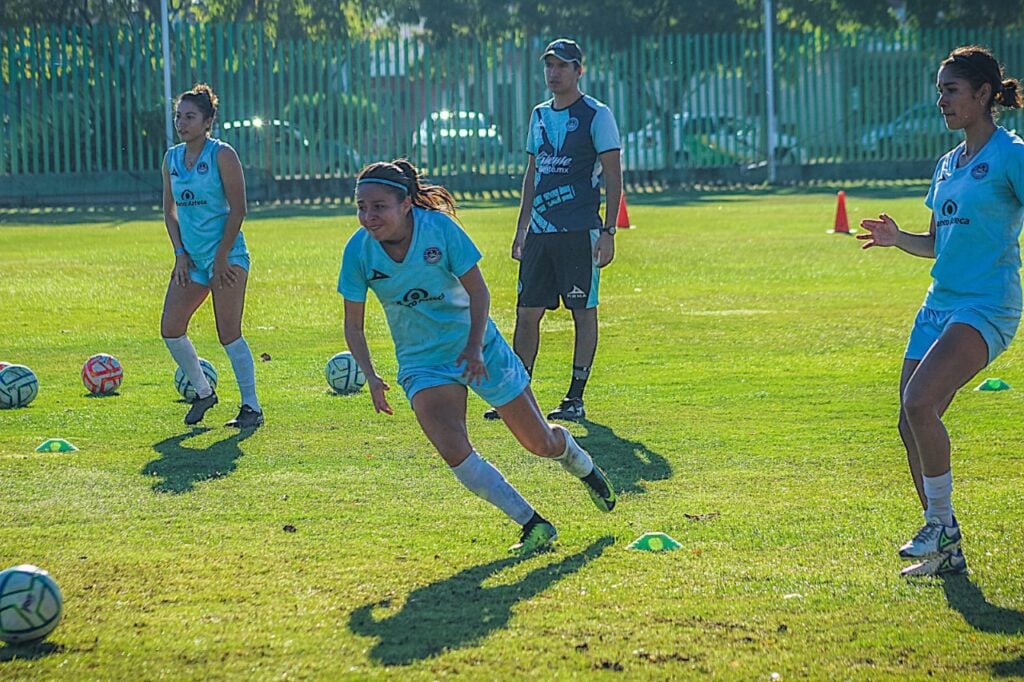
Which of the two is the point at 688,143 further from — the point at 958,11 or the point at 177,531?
the point at 177,531

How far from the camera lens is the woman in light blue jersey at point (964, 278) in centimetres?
596

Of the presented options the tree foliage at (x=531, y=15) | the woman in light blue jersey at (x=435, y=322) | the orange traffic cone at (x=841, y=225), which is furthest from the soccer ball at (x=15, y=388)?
the tree foliage at (x=531, y=15)

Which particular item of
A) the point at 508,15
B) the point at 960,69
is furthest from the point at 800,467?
the point at 508,15

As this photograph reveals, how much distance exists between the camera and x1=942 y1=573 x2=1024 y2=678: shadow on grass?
4996 mm

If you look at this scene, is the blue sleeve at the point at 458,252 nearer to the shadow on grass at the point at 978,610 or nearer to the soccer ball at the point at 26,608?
the soccer ball at the point at 26,608

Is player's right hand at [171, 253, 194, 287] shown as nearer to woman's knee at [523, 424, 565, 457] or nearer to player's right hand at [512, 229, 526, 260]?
player's right hand at [512, 229, 526, 260]

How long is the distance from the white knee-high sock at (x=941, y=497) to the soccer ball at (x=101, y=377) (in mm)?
6521

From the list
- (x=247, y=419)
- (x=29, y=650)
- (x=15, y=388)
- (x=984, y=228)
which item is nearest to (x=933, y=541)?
(x=984, y=228)

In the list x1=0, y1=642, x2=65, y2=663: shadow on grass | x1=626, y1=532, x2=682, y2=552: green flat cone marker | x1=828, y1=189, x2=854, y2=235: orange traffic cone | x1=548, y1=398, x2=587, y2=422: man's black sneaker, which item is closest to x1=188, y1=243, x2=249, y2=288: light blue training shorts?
x1=548, y1=398, x2=587, y2=422: man's black sneaker

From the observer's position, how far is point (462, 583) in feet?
19.7

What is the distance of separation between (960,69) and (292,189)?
Result: 3170 cm

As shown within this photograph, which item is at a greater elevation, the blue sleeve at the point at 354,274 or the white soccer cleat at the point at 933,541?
the blue sleeve at the point at 354,274

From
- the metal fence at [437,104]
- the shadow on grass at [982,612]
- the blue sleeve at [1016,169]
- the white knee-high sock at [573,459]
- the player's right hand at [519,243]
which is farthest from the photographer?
the metal fence at [437,104]

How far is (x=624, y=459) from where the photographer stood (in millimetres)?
8406
